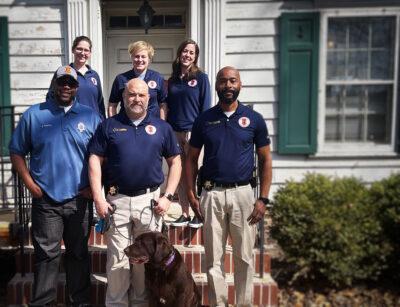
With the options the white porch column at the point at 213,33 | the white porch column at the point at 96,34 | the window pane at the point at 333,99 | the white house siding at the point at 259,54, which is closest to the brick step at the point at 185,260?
the white house siding at the point at 259,54

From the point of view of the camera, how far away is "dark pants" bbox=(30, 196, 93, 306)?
293 centimetres

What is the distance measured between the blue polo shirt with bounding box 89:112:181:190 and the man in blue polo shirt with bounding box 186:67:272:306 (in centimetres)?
31

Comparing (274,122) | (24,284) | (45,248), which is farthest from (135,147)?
(274,122)

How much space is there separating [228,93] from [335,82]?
10.1 ft

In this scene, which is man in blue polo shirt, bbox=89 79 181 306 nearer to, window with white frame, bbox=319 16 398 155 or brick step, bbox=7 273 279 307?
brick step, bbox=7 273 279 307

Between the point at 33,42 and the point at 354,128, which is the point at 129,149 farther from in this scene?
Answer: the point at 354,128

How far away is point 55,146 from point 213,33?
3.03m

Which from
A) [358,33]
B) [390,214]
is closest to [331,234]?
[390,214]

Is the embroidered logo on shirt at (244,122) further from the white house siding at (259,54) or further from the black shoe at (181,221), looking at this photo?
the white house siding at (259,54)

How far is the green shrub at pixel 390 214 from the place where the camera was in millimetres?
3953

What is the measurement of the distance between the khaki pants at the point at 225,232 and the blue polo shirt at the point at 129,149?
47 cm

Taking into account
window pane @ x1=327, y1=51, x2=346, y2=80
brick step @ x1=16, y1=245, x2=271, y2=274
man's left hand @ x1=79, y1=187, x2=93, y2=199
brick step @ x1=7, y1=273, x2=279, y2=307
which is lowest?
brick step @ x1=7, y1=273, x2=279, y2=307

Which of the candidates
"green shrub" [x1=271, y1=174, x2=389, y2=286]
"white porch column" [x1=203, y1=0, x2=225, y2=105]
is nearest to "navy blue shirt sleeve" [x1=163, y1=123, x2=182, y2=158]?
"green shrub" [x1=271, y1=174, x2=389, y2=286]

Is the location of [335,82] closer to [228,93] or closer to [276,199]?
[276,199]
